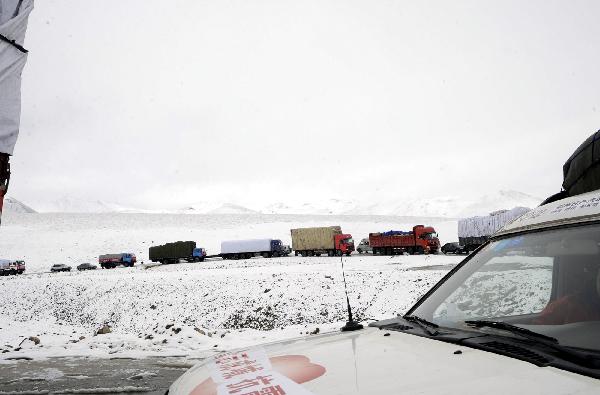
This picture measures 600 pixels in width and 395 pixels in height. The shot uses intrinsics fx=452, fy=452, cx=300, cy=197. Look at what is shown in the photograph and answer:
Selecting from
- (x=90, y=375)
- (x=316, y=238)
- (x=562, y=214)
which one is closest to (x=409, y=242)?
(x=316, y=238)

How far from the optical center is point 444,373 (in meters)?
1.59

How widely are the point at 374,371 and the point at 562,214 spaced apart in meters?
1.30

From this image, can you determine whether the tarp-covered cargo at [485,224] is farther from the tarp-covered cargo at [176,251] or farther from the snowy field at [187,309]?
the tarp-covered cargo at [176,251]

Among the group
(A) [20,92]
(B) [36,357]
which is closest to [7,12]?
(A) [20,92]

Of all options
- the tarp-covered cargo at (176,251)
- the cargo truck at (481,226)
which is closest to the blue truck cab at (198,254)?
the tarp-covered cargo at (176,251)

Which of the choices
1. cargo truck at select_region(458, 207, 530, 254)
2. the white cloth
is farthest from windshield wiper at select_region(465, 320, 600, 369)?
cargo truck at select_region(458, 207, 530, 254)

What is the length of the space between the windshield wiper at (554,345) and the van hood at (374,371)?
4.2 inches

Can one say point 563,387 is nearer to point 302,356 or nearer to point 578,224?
point 578,224

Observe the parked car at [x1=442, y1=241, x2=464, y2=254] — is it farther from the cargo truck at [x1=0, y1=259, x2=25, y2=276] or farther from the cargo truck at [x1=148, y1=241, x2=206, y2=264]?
the cargo truck at [x1=0, y1=259, x2=25, y2=276]

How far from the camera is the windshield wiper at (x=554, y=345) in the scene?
151cm

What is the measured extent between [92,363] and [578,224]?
7921 millimetres

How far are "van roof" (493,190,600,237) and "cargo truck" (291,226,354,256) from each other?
43337 mm

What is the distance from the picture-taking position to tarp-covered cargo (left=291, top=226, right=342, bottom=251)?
48.2 meters

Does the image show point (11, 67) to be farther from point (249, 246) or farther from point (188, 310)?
point (249, 246)
